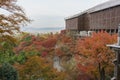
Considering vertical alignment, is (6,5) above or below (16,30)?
above

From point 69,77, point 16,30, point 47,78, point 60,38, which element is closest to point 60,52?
point 60,38

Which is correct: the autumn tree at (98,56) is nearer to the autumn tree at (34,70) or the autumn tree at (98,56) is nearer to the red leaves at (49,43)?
the autumn tree at (34,70)

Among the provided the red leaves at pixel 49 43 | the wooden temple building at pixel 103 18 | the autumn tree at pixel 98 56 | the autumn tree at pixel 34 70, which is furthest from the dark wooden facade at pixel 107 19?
the autumn tree at pixel 34 70

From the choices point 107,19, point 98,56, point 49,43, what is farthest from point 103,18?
point 98,56

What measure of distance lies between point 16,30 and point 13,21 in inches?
22.9

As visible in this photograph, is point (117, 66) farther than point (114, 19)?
No

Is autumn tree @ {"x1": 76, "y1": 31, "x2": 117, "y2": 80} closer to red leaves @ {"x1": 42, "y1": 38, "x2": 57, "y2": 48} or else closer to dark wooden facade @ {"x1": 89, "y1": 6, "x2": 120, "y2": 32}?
dark wooden facade @ {"x1": 89, "y1": 6, "x2": 120, "y2": 32}

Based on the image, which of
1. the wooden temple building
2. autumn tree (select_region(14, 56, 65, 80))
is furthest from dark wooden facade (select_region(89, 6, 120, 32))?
autumn tree (select_region(14, 56, 65, 80))

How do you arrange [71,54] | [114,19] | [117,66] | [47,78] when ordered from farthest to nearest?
1. [71,54]
2. [114,19]
3. [47,78]
4. [117,66]

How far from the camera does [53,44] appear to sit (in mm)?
49812

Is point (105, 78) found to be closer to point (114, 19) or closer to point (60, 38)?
point (114, 19)

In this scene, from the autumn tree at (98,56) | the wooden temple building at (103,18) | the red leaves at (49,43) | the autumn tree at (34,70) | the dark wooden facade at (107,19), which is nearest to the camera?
the autumn tree at (34,70)

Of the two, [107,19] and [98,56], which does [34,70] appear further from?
[107,19]

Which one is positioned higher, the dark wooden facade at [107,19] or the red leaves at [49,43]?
the dark wooden facade at [107,19]
